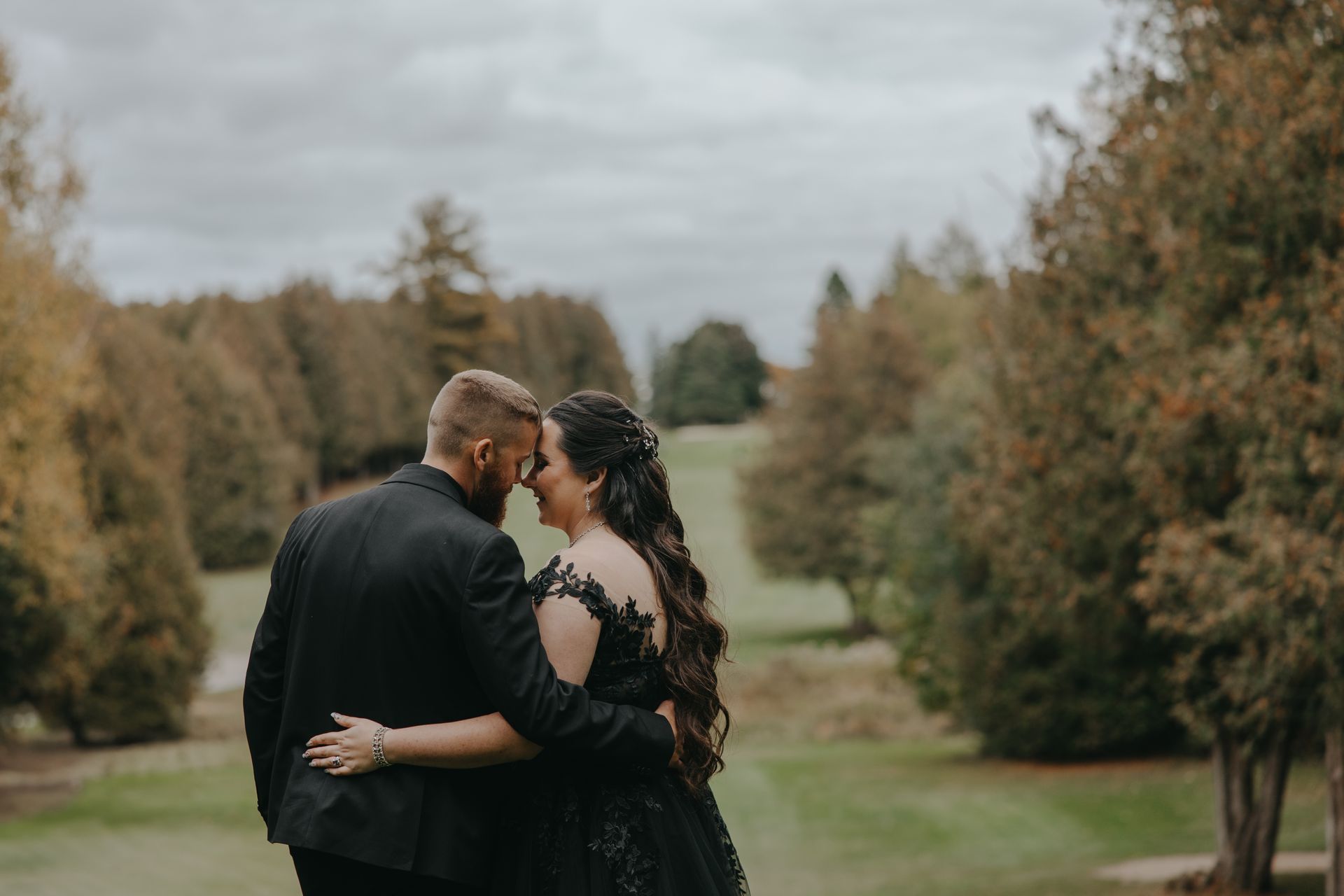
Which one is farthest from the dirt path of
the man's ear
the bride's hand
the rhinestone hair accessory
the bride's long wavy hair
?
the bride's hand

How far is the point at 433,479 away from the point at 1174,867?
12933mm

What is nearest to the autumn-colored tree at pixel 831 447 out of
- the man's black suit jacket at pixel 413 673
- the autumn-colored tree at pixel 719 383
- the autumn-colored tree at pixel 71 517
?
the autumn-colored tree at pixel 71 517

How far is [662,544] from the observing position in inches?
165

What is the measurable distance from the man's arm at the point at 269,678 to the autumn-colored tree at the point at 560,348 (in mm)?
75882

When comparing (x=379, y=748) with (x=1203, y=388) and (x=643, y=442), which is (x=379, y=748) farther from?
(x=1203, y=388)

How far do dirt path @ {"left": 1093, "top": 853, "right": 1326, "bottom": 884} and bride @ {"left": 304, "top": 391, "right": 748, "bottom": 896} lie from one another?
10684 millimetres

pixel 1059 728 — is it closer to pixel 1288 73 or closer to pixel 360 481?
pixel 1288 73

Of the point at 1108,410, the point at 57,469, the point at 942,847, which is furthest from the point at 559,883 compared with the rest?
the point at 57,469

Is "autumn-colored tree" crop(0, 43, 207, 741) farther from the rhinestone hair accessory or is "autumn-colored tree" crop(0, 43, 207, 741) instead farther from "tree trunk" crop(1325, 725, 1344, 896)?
"tree trunk" crop(1325, 725, 1344, 896)

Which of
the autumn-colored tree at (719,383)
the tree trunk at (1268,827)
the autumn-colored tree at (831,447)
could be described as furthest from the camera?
the autumn-colored tree at (719,383)

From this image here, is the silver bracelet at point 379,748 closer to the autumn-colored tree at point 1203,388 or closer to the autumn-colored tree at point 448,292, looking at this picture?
the autumn-colored tree at point 1203,388

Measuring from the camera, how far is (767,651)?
4119cm

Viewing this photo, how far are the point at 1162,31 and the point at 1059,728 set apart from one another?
1298 centimetres

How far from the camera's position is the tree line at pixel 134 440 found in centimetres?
1784
